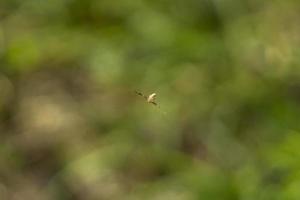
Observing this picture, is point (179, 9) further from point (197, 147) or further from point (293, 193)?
point (293, 193)

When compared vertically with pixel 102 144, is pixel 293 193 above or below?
below

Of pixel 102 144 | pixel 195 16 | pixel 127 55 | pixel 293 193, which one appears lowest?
pixel 293 193

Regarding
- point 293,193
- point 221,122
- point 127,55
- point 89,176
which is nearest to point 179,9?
point 127,55

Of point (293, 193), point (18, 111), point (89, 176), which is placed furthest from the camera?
point (18, 111)

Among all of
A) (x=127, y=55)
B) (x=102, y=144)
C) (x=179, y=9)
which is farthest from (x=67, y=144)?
(x=179, y=9)

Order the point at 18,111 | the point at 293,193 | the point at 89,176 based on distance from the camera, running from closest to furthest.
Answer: the point at 293,193 < the point at 89,176 < the point at 18,111

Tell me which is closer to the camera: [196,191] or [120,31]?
[196,191]
